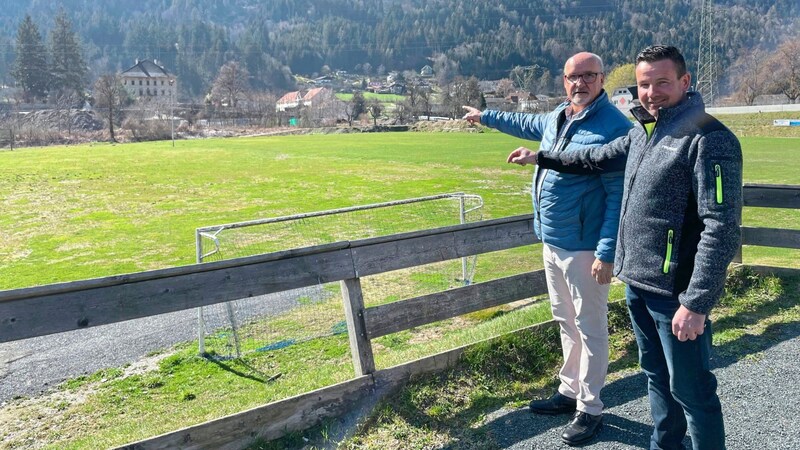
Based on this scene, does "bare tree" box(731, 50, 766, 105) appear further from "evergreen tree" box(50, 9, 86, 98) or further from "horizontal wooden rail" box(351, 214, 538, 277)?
"evergreen tree" box(50, 9, 86, 98)

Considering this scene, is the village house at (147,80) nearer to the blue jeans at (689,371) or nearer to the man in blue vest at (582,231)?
the man in blue vest at (582,231)

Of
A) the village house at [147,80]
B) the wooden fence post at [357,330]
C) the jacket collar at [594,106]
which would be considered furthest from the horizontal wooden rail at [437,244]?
the village house at [147,80]

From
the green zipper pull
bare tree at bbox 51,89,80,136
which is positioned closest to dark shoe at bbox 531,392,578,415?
the green zipper pull

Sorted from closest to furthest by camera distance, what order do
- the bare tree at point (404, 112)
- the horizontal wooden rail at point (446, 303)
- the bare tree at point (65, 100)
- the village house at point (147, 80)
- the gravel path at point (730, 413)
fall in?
the gravel path at point (730, 413)
the horizontal wooden rail at point (446, 303)
the bare tree at point (404, 112)
the bare tree at point (65, 100)
the village house at point (147, 80)

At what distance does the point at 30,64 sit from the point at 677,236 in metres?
157

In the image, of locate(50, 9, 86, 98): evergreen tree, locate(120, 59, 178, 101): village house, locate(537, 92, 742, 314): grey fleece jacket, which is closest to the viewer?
locate(537, 92, 742, 314): grey fleece jacket

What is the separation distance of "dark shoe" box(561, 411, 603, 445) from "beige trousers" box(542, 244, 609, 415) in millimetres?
38

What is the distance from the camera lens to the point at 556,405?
3996 mm

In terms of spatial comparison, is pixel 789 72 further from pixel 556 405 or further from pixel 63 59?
pixel 63 59

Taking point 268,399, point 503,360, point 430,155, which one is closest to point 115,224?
point 268,399

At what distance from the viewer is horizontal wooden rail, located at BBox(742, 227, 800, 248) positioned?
20.2 ft

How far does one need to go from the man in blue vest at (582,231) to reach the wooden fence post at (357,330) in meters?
1.14

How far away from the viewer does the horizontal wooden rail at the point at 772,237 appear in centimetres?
617

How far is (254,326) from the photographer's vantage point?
7.63 metres
